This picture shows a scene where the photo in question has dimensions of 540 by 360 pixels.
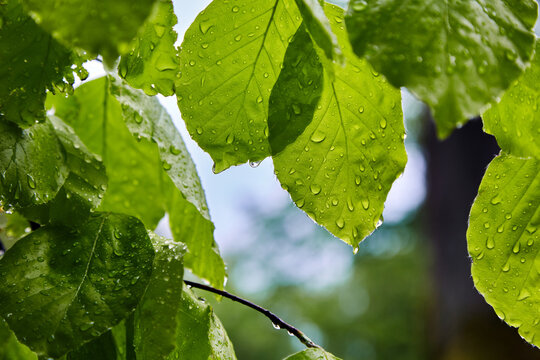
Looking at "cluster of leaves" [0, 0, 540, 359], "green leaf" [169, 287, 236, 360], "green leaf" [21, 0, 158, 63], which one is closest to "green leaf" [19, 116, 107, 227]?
"cluster of leaves" [0, 0, 540, 359]

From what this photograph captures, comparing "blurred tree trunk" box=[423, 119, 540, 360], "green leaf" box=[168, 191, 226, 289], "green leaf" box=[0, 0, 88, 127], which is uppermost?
"green leaf" box=[0, 0, 88, 127]

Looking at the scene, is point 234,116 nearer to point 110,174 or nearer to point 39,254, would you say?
point 39,254

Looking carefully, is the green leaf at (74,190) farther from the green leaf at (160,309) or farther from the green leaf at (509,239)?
the green leaf at (509,239)

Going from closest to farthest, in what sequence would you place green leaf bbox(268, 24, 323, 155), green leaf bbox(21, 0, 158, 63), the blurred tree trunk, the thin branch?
1. green leaf bbox(21, 0, 158, 63)
2. green leaf bbox(268, 24, 323, 155)
3. the thin branch
4. the blurred tree trunk

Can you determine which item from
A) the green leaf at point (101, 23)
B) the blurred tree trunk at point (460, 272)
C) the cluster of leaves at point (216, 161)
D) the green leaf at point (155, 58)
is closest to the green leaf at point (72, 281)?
the cluster of leaves at point (216, 161)

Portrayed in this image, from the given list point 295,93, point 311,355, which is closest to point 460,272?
point 311,355

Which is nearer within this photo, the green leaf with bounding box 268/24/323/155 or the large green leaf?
the green leaf with bounding box 268/24/323/155

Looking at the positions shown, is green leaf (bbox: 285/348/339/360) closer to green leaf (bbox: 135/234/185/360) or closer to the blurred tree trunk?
green leaf (bbox: 135/234/185/360)

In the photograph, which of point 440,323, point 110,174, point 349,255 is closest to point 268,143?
point 110,174
